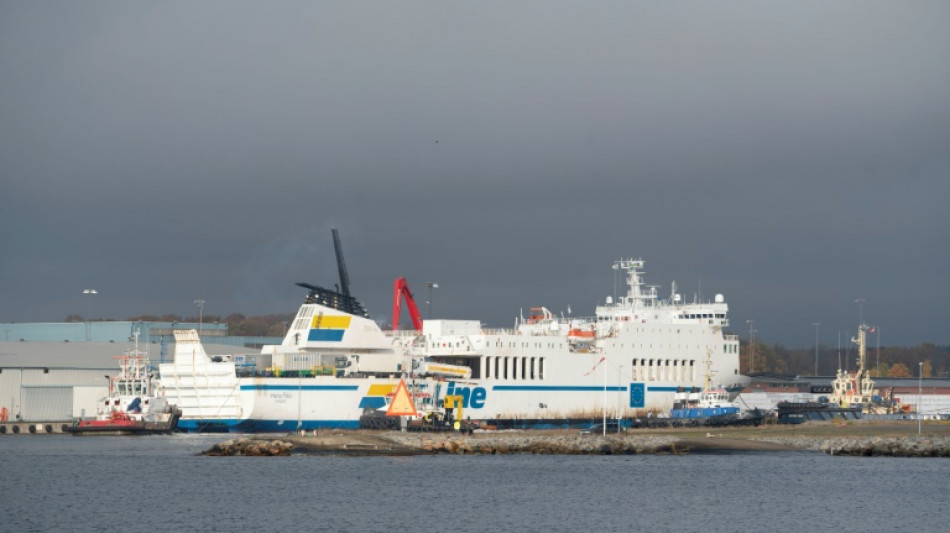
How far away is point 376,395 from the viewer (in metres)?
70.9

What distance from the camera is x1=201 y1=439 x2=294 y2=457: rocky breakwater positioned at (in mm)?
56531

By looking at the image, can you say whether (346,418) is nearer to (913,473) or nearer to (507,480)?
(507,480)

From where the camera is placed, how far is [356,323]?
239 feet

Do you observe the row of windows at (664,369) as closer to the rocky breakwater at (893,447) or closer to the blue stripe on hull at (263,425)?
the blue stripe on hull at (263,425)

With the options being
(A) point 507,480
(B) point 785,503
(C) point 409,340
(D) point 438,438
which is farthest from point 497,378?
(B) point 785,503

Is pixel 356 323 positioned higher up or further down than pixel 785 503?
higher up

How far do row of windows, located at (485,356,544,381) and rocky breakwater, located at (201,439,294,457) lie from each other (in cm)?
2090

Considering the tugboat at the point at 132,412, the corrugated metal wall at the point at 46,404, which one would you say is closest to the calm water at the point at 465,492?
the tugboat at the point at 132,412

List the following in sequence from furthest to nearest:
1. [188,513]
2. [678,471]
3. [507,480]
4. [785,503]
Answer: [678,471]
[507,480]
[785,503]
[188,513]

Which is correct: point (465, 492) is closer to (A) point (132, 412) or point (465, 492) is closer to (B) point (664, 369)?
(A) point (132, 412)

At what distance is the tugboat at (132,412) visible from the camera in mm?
69750

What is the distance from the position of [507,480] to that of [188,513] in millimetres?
13345

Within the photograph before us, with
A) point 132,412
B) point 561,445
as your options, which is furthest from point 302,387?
point 561,445

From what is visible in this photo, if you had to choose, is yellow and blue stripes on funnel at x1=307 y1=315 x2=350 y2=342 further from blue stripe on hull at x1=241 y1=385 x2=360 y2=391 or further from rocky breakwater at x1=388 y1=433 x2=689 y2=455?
rocky breakwater at x1=388 y1=433 x2=689 y2=455
